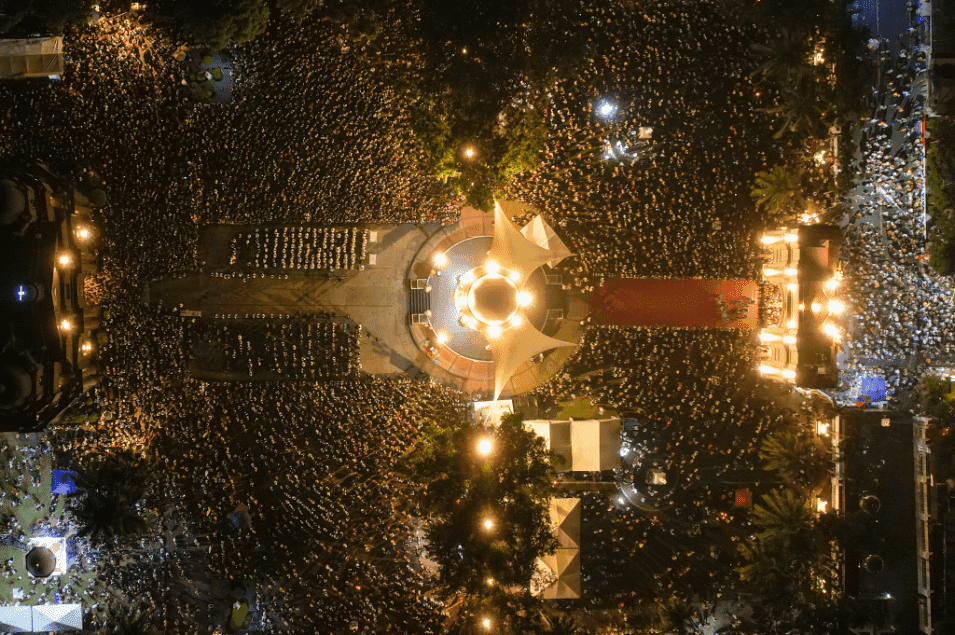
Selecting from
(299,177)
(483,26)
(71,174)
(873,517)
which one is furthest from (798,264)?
(71,174)

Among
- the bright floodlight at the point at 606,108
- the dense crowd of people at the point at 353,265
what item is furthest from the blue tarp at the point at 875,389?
the bright floodlight at the point at 606,108

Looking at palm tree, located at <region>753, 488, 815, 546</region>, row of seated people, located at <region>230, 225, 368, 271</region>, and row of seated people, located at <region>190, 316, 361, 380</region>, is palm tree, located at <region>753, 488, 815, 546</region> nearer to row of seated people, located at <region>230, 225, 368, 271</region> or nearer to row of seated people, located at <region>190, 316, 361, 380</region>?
row of seated people, located at <region>190, 316, 361, 380</region>

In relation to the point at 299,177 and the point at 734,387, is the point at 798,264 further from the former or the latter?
the point at 299,177

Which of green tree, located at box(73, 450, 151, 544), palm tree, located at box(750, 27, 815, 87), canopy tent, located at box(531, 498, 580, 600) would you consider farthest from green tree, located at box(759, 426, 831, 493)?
green tree, located at box(73, 450, 151, 544)

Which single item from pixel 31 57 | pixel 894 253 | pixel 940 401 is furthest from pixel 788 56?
pixel 31 57

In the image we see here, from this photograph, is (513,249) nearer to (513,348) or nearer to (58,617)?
(513,348)
